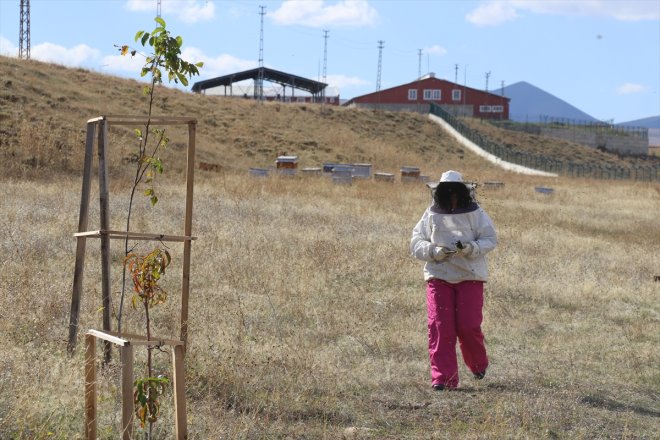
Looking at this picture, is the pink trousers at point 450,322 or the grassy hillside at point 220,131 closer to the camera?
the pink trousers at point 450,322

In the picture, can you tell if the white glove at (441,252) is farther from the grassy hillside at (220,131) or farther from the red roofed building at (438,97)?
the red roofed building at (438,97)

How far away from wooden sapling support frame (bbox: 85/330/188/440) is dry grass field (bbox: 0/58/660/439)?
37cm

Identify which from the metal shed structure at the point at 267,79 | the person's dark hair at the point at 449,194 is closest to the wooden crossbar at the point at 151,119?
the person's dark hair at the point at 449,194

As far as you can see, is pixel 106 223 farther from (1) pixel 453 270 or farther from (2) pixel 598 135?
(2) pixel 598 135

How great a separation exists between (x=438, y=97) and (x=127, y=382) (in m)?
81.1

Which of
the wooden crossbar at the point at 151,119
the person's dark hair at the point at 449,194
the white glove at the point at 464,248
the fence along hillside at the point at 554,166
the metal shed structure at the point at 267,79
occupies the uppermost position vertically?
the metal shed structure at the point at 267,79

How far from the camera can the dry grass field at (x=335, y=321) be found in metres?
6.06

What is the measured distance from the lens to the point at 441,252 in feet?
23.0

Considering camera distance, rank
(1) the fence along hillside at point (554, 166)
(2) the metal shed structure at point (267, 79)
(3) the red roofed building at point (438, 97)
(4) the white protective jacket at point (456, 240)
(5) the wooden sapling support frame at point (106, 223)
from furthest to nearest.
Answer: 1. (3) the red roofed building at point (438, 97)
2. (2) the metal shed structure at point (267, 79)
3. (1) the fence along hillside at point (554, 166)
4. (4) the white protective jacket at point (456, 240)
5. (5) the wooden sapling support frame at point (106, 223)

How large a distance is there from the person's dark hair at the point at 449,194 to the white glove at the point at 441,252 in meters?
0.38

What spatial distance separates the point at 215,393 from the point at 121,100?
36.7m

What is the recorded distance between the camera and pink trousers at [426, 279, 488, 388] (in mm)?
7062

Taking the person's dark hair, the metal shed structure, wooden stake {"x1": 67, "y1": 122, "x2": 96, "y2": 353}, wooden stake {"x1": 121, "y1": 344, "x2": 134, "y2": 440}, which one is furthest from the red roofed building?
wooden stake {"x1": 121, "y1": 344, "x2": 134, "y2": 440}

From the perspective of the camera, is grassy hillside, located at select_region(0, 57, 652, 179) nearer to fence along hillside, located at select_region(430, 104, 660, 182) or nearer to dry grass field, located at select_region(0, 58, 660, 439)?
fence along hillside, located at select_region(430, 104, 660, 182)
